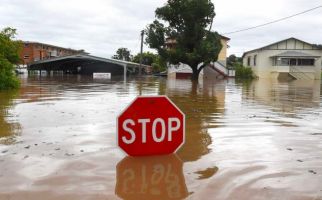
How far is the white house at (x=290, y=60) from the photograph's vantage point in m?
58.5

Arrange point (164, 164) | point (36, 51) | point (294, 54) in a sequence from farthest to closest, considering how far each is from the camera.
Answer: point (36, 51)
point (294, 54)
point (164, 164)

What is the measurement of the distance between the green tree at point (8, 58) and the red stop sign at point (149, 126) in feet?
53.5

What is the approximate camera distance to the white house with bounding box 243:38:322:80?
5847 cm

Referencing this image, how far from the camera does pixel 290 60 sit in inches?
2319

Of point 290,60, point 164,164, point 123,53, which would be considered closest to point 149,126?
point 164,164

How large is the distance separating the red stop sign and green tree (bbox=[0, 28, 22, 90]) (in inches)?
642

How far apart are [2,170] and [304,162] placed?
4.33 meters

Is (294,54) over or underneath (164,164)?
over

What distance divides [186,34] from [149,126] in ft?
123

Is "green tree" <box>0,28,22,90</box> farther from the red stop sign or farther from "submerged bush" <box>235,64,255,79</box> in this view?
"submerged bush" <box>235,64,255,79</box>

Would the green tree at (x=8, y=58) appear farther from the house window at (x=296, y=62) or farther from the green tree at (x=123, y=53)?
the green tree at (x=123, y=53)

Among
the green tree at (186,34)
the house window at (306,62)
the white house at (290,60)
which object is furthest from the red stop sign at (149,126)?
the house window at (306,62)

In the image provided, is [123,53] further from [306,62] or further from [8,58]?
[8,58]

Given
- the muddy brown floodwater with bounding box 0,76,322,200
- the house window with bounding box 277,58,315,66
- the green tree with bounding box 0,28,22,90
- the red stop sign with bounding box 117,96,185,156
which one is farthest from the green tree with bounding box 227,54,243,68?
the red stop sign with bounding box 117,96,185,156
